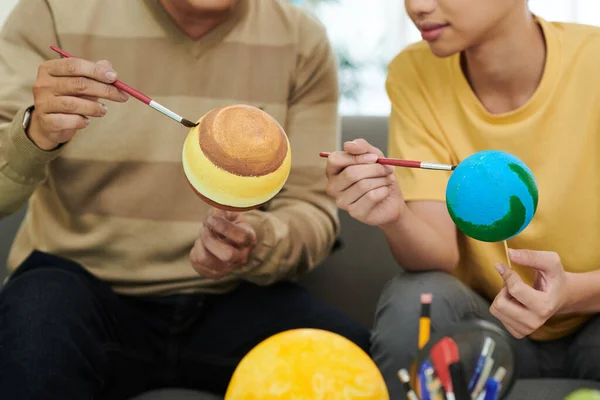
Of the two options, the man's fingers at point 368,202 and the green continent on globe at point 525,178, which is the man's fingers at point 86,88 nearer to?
the man's fingers at point 368,202

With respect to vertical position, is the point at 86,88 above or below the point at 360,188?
above

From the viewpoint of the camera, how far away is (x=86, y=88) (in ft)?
3.41

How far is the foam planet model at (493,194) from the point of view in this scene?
91 centimetres

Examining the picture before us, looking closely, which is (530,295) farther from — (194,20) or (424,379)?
(194,20)

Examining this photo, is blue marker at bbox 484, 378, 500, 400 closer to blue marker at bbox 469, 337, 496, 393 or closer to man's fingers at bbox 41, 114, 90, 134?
blue marker at bbox 469, 337, 496, 393

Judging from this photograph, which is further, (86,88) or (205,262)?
(205,262)

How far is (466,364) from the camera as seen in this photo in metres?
0.72

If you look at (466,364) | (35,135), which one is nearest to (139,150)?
(35,135)

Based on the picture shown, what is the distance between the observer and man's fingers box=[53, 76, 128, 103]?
40.9 inches

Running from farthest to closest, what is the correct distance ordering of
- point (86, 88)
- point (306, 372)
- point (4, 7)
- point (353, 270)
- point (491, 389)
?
1. point (4, 7)
2. point (353, 270)
3. point (86, 88)
4. point (306, 372)
5. point (491, 389)

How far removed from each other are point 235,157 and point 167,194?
452 mm

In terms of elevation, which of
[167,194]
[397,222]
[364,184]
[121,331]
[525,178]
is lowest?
[121,331]

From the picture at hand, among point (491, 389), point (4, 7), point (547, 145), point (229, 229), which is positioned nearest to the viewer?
point (491, 389)

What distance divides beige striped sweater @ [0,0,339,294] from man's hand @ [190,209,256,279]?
11 centimetres
